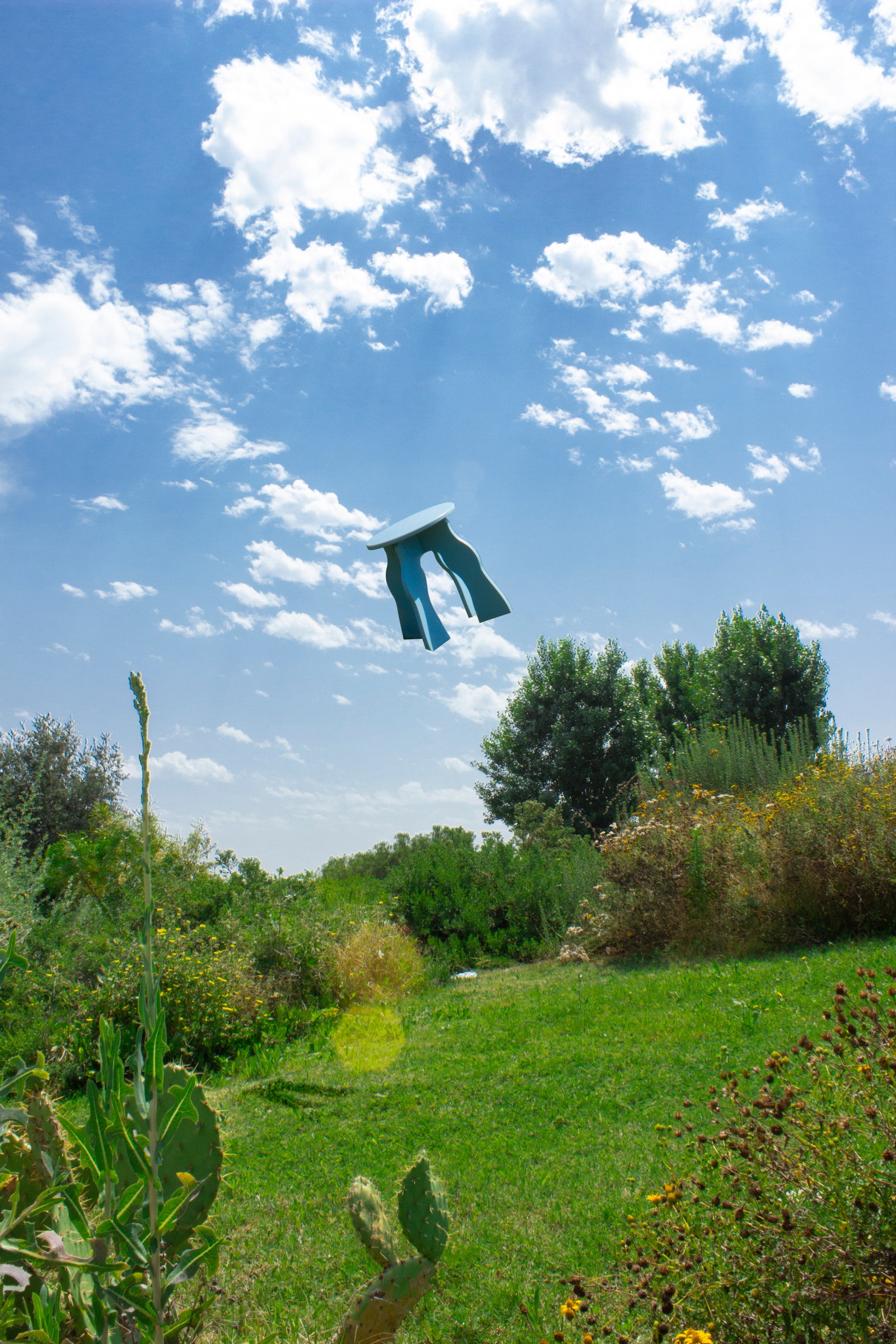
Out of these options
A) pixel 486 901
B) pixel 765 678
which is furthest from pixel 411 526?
pixel 765 678

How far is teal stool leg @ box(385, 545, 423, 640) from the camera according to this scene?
9.34 feet

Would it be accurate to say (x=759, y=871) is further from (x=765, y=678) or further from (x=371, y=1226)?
(x=765, y=678)

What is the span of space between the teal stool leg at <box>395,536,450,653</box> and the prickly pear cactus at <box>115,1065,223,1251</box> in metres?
1.69

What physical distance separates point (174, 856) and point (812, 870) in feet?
26.8

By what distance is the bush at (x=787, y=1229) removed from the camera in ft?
6.44

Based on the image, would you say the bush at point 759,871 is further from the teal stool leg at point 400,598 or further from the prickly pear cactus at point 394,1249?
the prickly pear cactus at point 394,1249

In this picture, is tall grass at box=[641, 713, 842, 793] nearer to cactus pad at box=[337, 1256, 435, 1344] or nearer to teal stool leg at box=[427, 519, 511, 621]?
teal stool leg at box=[427, 519, 511, 621]

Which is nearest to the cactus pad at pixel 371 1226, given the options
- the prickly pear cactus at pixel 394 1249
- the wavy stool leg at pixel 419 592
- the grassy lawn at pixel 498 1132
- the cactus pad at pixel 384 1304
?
the prickly pear cactus at pixel 394 1249

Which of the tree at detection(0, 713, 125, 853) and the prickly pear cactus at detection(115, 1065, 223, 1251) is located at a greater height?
the tree at detection(0, 713, 125, 853)

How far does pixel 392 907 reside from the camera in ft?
33.3

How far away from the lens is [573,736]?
22.3 metres

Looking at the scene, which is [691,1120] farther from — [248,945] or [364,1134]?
[248,945]

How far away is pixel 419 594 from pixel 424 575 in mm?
136

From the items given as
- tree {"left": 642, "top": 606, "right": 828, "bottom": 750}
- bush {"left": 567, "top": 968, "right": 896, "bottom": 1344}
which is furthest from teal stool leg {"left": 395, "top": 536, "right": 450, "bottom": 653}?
tree {"left": 642, "top": 606, "right": 828, "bottom": 750}
